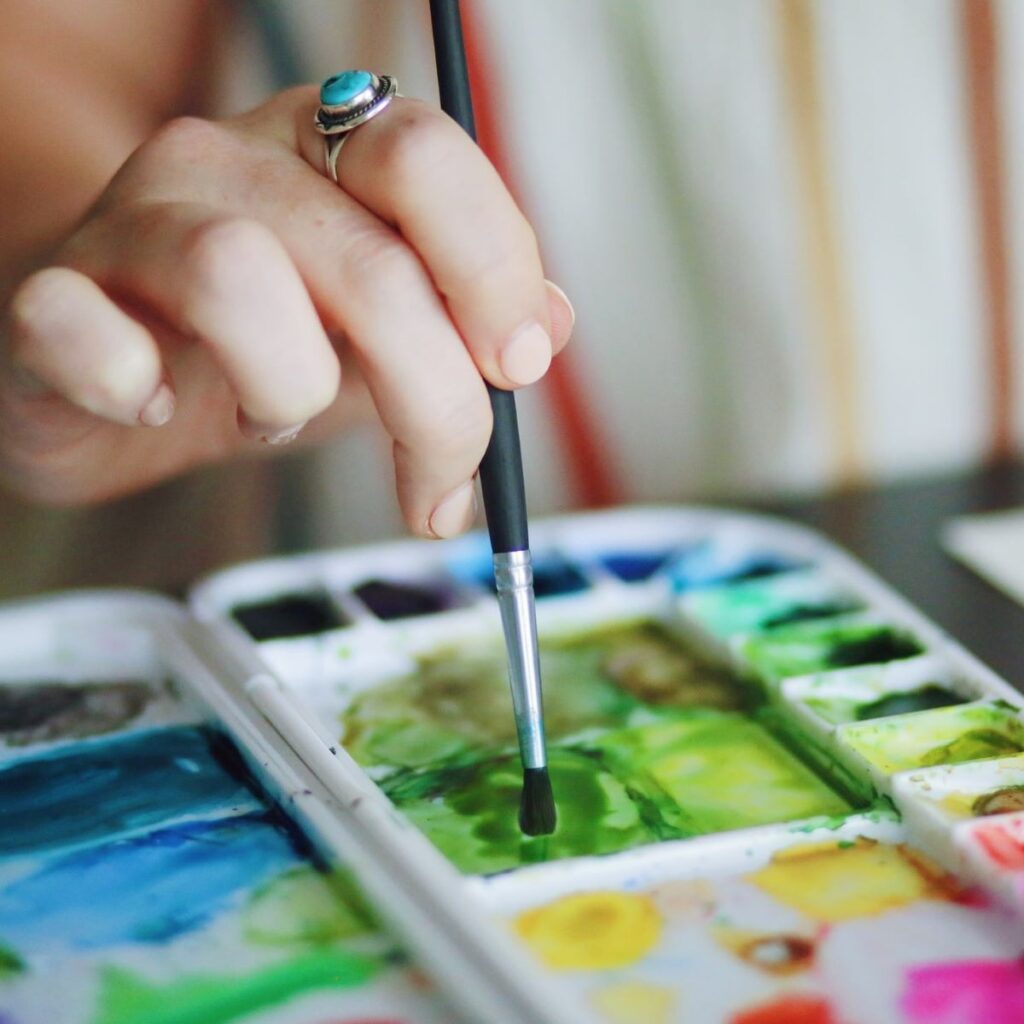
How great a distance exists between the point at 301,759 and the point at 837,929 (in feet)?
0.69

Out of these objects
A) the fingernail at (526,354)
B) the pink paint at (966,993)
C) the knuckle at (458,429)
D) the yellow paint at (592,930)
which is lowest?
the pink paint at (966,993)

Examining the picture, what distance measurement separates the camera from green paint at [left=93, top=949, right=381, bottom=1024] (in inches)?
14.9

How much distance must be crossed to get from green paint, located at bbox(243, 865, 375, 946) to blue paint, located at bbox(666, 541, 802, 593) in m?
0.29

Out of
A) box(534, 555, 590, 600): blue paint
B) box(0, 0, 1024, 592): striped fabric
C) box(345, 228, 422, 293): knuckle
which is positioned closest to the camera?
box(345, 228, 422, 293): knuckle

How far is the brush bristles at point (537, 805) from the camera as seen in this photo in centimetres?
46

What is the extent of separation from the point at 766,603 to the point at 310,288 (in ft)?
0.97

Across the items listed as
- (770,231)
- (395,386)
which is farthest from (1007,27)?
(395,386)

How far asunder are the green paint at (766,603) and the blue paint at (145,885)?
0.25 m

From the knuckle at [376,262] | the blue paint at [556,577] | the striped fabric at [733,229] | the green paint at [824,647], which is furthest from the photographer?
the striped fabric at [733,229]

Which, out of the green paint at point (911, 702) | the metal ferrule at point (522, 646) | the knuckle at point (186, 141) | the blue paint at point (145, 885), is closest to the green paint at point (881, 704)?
the green paint at point (911, 702)

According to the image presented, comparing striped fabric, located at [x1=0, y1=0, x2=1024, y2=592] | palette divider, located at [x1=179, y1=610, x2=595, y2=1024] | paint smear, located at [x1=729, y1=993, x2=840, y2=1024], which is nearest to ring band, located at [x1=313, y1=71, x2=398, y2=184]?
palette divider, located at [x1=179, y1=610, x2=595, y2=1024]

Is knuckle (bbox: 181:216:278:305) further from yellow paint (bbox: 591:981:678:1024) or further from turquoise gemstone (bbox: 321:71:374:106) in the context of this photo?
yellow paint (bbox: 591:981:678:1024)

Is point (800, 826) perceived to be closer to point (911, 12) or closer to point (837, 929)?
point (837, 929)

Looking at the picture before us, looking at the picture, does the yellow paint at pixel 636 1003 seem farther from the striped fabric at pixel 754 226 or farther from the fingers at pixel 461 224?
the striped fabric at pixel 754 226
